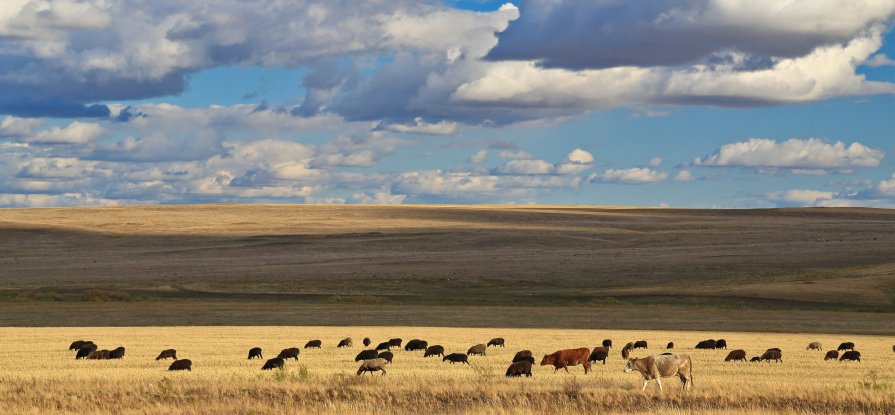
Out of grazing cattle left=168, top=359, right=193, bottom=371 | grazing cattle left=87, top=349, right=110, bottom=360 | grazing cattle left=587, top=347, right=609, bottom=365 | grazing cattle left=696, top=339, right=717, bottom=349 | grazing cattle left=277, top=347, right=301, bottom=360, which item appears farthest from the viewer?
grazing cattle left=696, top=339, right=717, bottom=349

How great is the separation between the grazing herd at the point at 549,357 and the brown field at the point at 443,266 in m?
13.8

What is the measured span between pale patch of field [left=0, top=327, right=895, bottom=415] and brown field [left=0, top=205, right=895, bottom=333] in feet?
58.8

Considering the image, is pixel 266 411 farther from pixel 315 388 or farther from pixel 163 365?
pixel 163 365

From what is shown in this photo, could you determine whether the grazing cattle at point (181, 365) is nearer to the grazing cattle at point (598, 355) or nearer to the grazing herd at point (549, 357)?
the grazing herd at point (549, 357)

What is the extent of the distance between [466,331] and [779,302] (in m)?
26.0

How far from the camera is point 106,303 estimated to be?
63781mm

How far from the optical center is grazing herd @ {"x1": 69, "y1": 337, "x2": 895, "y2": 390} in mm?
21906

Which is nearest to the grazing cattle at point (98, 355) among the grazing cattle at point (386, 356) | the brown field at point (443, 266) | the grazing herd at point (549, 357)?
the grazing herd at point (549, 357)

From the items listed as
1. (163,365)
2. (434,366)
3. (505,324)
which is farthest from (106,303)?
(434,366)

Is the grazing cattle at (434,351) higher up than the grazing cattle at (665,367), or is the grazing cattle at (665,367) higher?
the grazing cattle at (665,367)

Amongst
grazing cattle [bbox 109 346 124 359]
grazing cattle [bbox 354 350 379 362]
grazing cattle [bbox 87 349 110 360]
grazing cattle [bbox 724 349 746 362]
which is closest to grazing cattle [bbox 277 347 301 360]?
grazing cattle [bbox 354 350 379 362]

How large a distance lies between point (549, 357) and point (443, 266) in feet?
197

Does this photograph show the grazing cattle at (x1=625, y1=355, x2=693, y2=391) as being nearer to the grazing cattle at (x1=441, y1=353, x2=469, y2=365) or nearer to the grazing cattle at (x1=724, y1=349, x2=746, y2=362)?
the grazing cattle at (x1=441, y1=353, x2=469, y2=365)

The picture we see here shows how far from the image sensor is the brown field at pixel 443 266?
2381 inches
